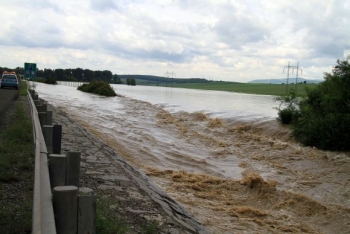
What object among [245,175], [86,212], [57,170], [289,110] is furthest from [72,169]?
[289,110]

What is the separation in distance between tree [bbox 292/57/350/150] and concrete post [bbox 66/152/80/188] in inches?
501

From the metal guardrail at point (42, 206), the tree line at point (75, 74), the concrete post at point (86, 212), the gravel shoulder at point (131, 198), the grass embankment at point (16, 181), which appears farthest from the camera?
the tree line at point (75, 74)

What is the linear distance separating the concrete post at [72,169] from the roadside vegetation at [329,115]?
12708 mm

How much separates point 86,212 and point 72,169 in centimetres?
138

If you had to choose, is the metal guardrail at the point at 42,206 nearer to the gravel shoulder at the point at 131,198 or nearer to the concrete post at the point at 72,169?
the concrete post at the point at 72,169

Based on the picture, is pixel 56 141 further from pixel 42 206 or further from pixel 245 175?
pixel 245 175

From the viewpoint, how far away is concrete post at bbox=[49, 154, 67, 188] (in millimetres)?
4156

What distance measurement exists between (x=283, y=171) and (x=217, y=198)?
4.43 metres

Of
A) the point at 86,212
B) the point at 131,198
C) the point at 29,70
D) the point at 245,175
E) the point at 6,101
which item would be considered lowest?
the point at 245,175

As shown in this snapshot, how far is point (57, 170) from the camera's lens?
13.8 ft

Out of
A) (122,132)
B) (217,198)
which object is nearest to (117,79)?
(122,132)

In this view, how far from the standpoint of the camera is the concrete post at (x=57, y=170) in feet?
13.6

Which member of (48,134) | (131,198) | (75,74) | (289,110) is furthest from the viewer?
(75,74)

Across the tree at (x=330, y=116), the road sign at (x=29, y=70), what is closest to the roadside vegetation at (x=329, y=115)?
the tree at (x=330, y=116)
